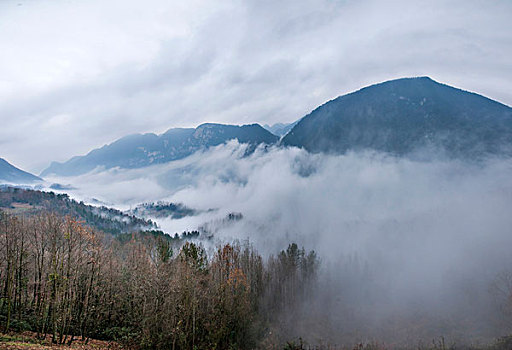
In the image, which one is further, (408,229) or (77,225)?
(408,229)

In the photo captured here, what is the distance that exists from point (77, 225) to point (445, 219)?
579 ft

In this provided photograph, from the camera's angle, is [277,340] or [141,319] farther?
[277,340]

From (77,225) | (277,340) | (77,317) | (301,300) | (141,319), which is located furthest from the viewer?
(301,300)

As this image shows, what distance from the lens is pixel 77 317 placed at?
35.2m

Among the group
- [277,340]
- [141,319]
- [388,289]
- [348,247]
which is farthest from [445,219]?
[141,319]

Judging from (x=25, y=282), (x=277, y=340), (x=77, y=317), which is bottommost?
(x=277, y=340)

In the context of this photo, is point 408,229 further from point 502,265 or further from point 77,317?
point 77,317

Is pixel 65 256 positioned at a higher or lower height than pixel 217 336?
higher

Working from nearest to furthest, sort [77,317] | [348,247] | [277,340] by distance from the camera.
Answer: [77,317]
[277,340]
[348,247]

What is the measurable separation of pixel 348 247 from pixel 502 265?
6238cm

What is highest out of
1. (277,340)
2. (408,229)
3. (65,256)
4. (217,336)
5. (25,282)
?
(408,229)

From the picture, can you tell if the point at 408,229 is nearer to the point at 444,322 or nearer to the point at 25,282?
the point at 444,322

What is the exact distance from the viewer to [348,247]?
493ft

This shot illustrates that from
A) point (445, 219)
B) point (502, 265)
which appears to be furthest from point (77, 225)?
point (445, 219)
